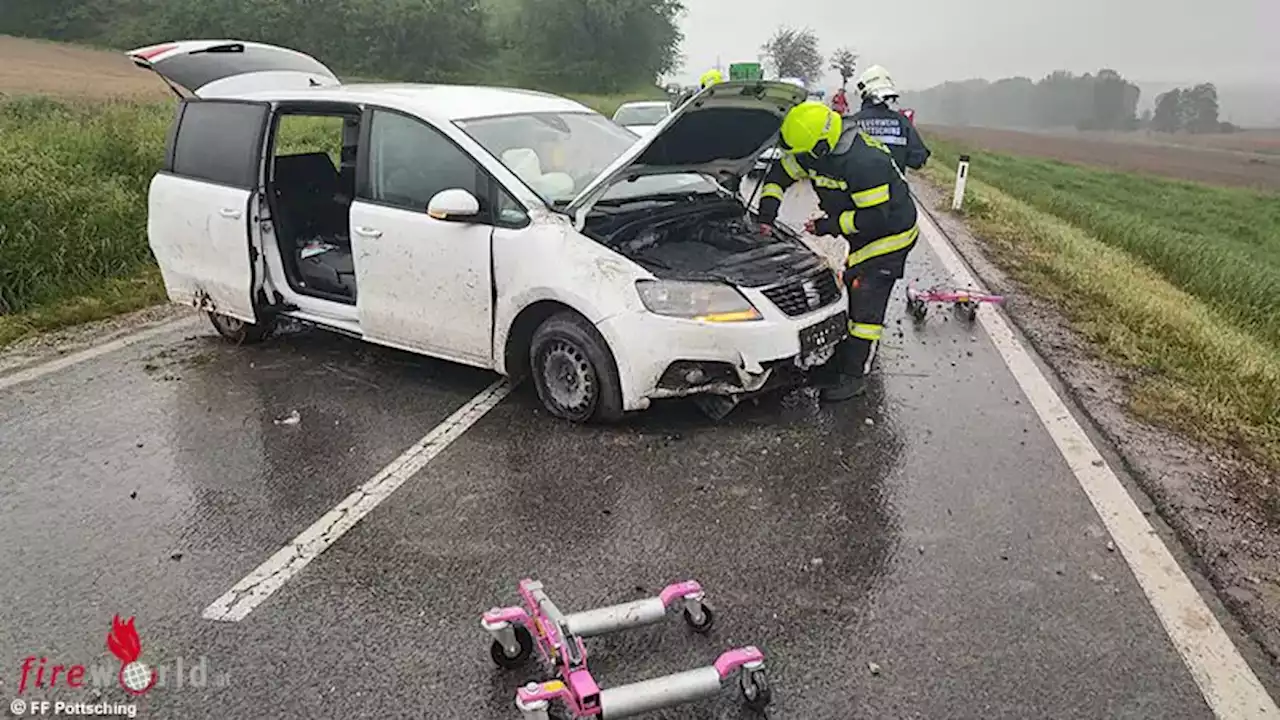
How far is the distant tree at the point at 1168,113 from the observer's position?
109 metres

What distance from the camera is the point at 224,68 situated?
654 centimetres

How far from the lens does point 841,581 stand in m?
3.43

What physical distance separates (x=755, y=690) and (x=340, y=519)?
2.03 metres

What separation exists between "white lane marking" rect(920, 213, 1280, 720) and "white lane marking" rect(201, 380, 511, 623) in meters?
2.96

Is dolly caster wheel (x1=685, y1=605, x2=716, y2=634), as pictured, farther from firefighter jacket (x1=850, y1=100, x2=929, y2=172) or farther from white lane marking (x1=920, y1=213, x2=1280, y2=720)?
firefighter jacket (x1=850, y1=100, x2=929, y2=172)

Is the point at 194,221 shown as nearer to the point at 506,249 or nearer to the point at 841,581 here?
the point at 506,249

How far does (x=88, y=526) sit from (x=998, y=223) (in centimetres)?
1093

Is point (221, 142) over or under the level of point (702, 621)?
over

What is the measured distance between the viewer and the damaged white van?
459 centimetres

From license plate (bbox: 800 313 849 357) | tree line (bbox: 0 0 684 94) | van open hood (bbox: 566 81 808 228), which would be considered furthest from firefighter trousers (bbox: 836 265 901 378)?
tree line (bbox: 0 0 684 94)

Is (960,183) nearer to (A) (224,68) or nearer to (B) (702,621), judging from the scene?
(A) (224,68)

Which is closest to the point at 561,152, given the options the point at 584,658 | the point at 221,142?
the point at 221,142

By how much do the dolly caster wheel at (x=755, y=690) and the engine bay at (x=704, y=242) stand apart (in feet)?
7.54

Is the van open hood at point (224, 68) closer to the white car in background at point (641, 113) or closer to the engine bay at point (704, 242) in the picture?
the engine bay at point (704, 242)
